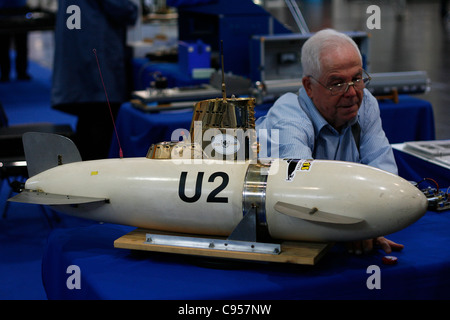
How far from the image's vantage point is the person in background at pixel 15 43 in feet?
24.2

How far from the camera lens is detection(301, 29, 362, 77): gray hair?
1.79 metres

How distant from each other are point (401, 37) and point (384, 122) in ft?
27.7

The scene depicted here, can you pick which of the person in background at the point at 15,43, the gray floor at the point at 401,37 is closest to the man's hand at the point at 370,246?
the gray floor at the point at 401,37

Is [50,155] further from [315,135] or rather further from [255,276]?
[315,135]

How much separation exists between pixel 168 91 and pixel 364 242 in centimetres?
217

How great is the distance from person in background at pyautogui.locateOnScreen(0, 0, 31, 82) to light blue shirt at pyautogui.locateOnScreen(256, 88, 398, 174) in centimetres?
568

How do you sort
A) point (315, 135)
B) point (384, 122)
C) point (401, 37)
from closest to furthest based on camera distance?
point (315, 135) < point (384, 122) < point (401, 37)

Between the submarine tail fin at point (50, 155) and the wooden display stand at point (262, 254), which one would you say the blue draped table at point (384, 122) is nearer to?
the submarine tail fin at point (50, 155)

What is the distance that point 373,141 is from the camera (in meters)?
2.00

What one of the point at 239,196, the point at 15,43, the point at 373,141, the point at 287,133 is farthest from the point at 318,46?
the point at 15,43

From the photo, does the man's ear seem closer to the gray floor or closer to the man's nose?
the man's nose

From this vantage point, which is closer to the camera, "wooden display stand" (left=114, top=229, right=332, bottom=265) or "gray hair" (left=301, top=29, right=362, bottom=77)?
"wooden display stand" (left=114, top=229, right=332, bottom=265)

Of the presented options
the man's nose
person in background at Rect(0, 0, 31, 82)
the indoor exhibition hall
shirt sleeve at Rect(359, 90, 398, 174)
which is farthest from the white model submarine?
person in background at Rect(0, 0, 31, 82)

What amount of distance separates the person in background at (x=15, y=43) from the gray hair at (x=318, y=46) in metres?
5.72
